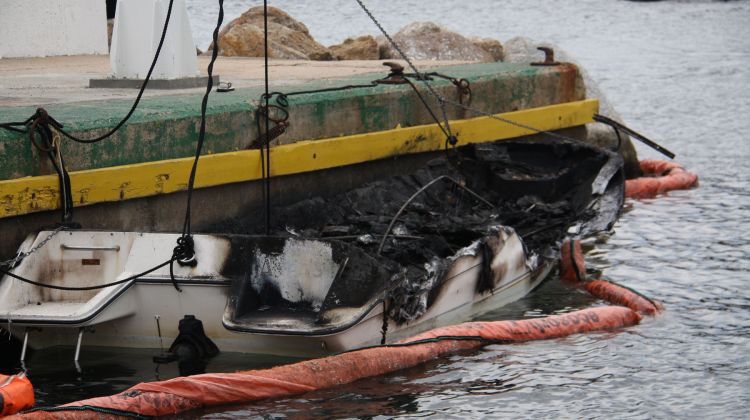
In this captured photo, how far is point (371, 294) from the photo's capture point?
22.8 ft

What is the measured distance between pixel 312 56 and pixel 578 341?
29.9 feet

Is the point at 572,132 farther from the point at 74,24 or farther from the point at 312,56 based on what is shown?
the point at 74,24

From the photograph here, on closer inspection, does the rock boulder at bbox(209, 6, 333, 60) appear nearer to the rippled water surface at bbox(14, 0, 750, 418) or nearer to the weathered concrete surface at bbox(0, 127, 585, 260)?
the rippled water surface at bbox(14, 0, 750, 418)

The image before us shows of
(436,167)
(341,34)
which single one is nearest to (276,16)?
(436,167)

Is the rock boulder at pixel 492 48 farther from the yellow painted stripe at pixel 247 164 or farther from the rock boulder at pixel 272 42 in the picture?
the yellow painted stripe at pixel 247 164

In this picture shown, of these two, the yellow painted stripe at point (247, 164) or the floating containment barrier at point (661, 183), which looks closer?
the yellow painted stripe at point (247, 164)

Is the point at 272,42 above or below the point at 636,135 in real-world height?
above

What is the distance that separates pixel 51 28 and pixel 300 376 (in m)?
8.80

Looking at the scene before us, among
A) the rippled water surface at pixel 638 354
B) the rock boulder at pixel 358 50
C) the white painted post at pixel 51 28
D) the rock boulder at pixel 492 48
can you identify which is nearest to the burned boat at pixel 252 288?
the rippled water surface at pixel 638 354

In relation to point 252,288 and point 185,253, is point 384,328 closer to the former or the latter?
point 252,288

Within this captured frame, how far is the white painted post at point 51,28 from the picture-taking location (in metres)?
13.6

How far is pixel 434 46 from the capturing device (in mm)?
17594

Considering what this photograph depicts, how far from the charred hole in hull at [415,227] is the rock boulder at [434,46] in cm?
597

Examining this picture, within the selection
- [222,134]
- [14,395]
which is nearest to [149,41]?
[222,134]
